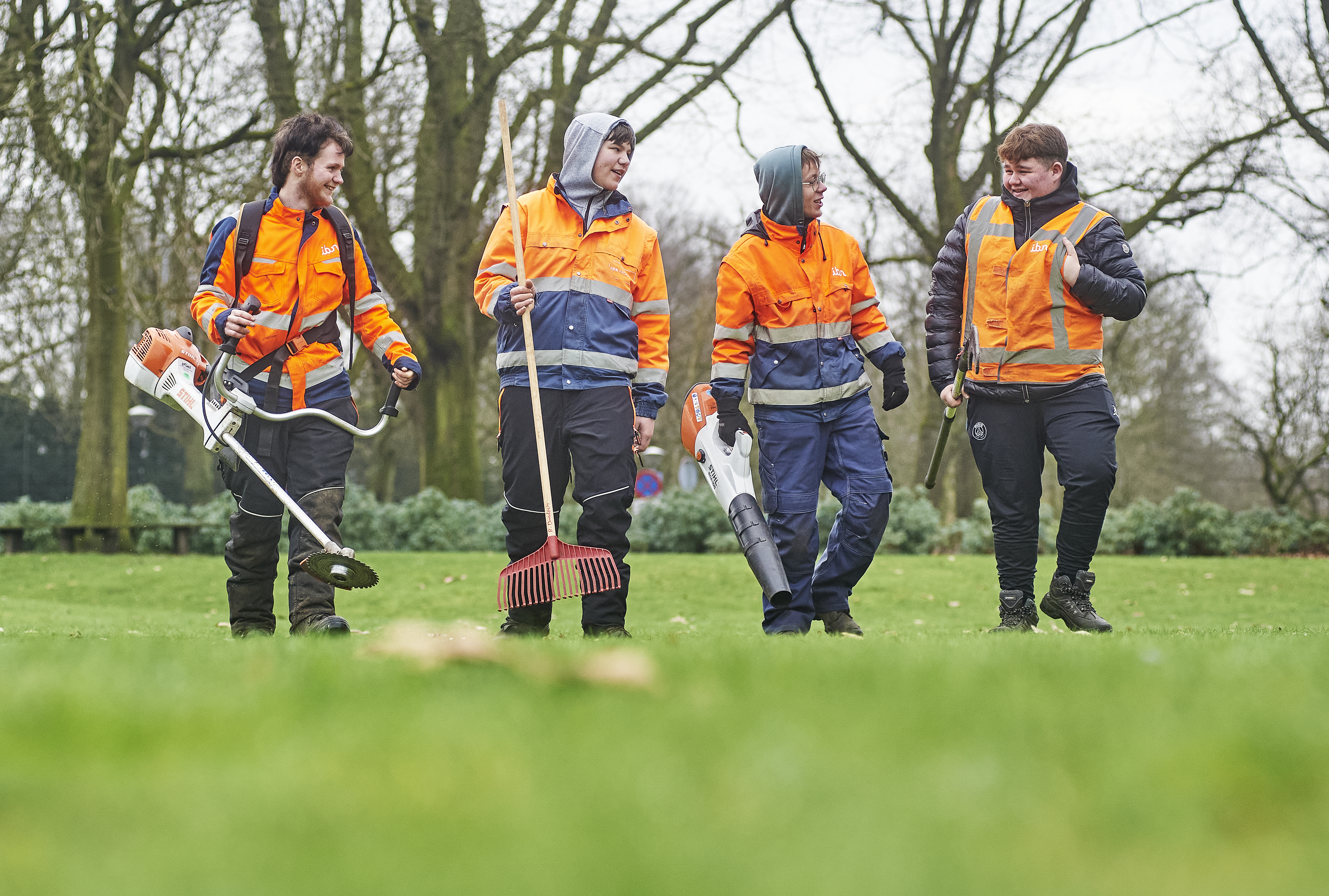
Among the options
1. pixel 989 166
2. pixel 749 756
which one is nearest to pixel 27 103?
pixel 989 166

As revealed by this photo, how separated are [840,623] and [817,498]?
0.60 m

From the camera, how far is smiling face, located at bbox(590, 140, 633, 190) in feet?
18.1

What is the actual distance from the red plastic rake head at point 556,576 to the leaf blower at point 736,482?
68cm

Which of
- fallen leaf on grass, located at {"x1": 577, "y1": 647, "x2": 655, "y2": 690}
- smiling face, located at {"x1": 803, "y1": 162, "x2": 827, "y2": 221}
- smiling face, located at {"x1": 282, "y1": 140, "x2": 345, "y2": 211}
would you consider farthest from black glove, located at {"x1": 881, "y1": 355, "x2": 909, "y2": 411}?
fallen leaf on grass, located at {"x1": 577, "y1": 647, "x2": 655, "y2": 690}

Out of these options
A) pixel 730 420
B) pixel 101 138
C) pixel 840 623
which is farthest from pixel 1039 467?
pixel 101 138

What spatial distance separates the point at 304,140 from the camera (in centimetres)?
554

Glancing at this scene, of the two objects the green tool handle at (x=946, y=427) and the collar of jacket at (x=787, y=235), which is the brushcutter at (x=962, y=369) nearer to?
the green tool handle at (x=946, y=427)

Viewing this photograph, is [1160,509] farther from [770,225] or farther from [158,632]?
[158,632]

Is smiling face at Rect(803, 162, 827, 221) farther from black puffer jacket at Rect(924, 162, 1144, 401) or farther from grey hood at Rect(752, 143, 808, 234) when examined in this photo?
black puffer jacket at Rect(924, 162, 1144, 401)

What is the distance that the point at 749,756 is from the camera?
5.55 ft

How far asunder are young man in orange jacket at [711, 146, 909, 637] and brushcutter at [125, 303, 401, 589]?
5.44 feet

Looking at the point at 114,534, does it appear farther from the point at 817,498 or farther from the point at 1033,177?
the point at 1033,177

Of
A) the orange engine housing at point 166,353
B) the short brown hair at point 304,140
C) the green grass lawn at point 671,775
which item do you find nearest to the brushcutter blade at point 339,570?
the orange engine housing at point 166,353

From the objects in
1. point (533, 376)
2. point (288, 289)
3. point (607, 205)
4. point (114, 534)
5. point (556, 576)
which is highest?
point (607, 205)
